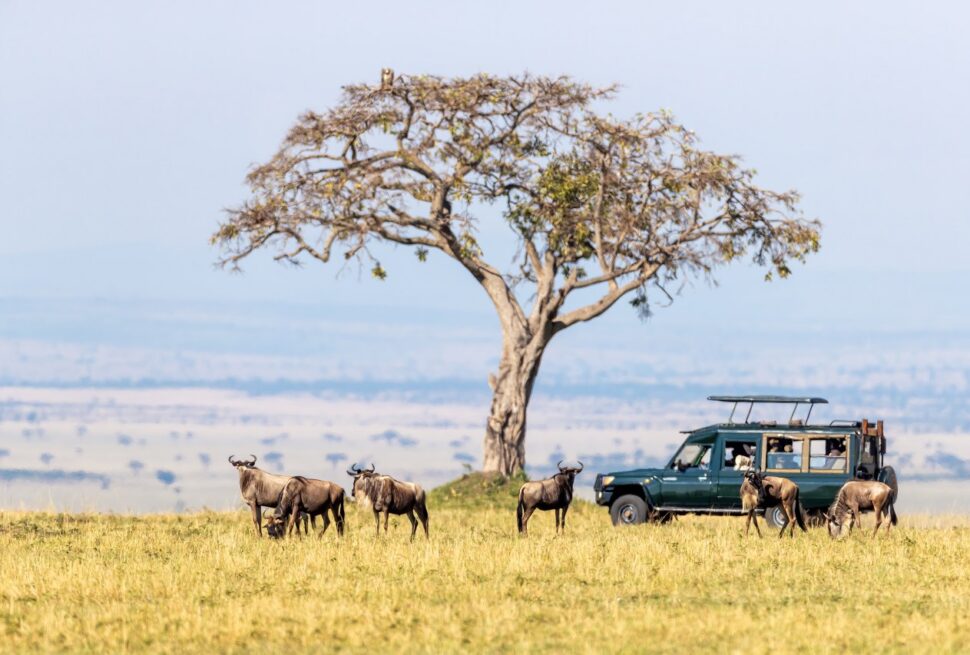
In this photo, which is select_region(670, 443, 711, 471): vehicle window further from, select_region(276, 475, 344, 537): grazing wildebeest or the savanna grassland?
select_region(276, 475, 344, 537): grazing wildebeest

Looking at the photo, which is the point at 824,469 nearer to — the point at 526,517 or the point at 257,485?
the point at 526,517

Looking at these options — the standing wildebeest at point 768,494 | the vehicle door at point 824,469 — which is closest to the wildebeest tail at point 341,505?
the standing wildebeest at point 768,494

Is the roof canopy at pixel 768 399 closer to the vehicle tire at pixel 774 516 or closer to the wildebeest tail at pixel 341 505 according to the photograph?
the vehicle tire at pixel 774 516

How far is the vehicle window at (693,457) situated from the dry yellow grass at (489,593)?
2.61 metres

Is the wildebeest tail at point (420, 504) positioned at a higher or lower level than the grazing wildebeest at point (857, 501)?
lower

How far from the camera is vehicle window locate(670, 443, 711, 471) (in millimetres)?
31781

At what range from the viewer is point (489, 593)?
19.8 metres

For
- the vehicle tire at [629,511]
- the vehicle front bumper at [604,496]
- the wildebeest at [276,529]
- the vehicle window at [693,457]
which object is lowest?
the wildebeest at [276,529]

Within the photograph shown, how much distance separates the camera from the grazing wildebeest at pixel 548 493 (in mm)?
30109

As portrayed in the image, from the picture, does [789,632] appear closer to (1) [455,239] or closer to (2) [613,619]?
(2) [613,619]

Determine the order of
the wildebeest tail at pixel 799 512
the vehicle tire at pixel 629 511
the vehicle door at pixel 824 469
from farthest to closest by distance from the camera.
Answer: the vehicle tire at pixel 629 511, the vehicle door at pixel 824 469, the wildebeest tail at pixel 799 512

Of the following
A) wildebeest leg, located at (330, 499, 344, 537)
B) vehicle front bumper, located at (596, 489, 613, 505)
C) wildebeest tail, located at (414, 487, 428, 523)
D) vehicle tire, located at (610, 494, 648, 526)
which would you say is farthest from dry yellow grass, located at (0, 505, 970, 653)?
vehicle front bumper, located at (596, 489, 613, 505)

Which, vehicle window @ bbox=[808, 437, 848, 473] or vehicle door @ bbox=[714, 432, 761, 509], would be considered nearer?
vehicle window @ bbox=[808, 437, 848, 473]

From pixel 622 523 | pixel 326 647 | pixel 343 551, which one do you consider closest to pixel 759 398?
pixel 622 523
